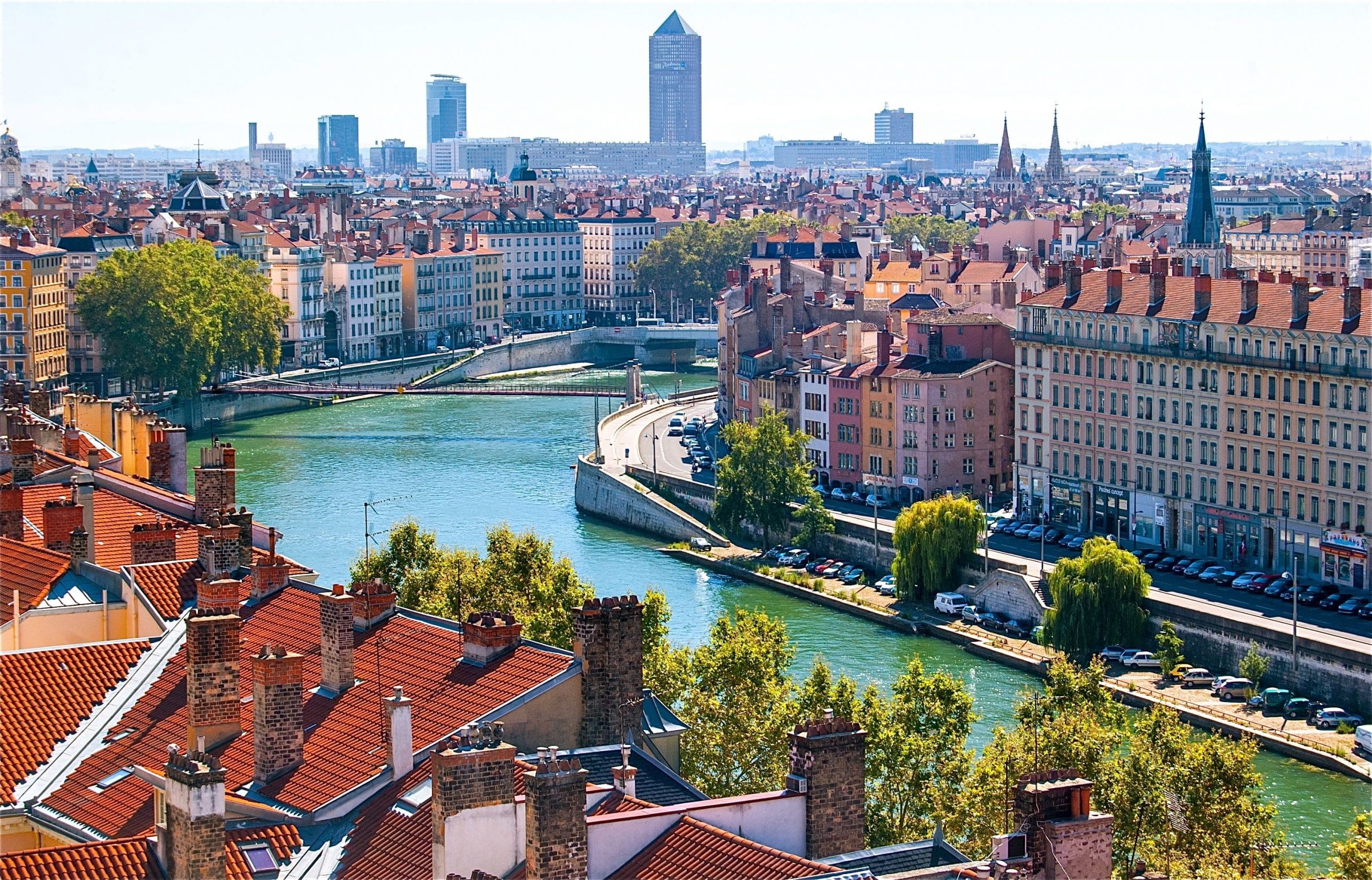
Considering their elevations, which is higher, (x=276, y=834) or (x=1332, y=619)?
(x=276, y=834)

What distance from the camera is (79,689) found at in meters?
12.5

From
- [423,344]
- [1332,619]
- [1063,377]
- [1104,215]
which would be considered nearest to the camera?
[1332,619]

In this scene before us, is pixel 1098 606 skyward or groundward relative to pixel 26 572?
groundward

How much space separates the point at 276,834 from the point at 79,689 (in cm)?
222

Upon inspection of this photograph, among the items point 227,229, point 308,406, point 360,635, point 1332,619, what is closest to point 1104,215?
point 227,229

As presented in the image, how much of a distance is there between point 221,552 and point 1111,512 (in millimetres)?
19745

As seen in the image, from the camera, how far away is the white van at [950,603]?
2934cm

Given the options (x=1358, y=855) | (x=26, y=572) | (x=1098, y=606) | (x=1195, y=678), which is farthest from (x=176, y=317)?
(x=1358, y=855)

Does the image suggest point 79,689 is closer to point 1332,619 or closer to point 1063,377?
point 1332,619

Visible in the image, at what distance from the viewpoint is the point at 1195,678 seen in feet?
83.1

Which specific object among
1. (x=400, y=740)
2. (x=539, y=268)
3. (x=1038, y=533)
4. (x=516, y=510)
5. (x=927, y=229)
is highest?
(x=400, y=740)

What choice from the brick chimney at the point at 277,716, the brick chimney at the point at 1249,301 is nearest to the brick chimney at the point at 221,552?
the brick chimney at the point at 277,716

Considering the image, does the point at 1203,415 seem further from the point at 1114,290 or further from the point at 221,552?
the point at 221,552

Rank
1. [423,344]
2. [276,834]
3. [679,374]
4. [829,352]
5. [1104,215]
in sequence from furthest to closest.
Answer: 1. [1104,215]
2. [423,344]
3. [679,374]
4. [829,352]
5. [276,834]
